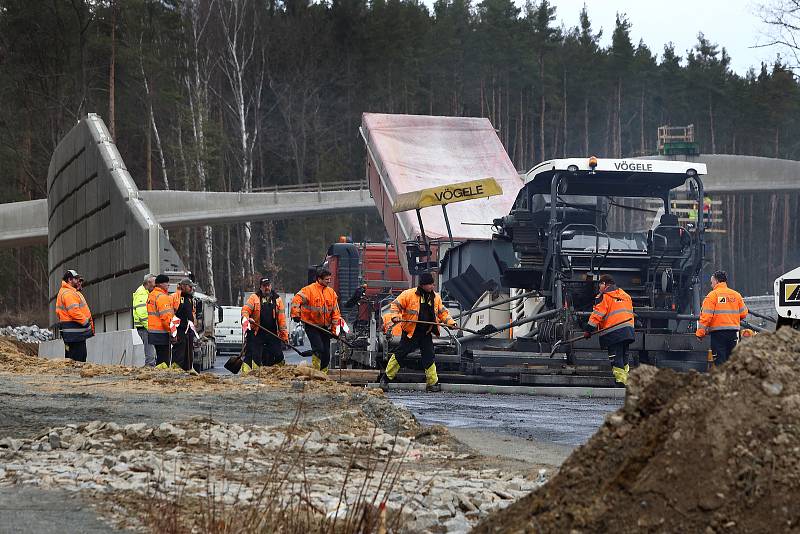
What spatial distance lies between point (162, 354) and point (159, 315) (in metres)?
0.74

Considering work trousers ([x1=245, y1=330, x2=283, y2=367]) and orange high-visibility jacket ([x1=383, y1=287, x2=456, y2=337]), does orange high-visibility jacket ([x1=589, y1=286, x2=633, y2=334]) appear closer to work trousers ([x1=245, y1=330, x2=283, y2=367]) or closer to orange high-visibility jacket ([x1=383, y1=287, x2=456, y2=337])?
orange high-visibility jacket ([x1=383, y1=287, x2=456, y2=337])

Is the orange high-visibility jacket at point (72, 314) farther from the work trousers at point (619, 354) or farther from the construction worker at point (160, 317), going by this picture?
the work trousers at point (619, 354)

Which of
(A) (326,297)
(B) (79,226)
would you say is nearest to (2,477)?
(A) (326,297)

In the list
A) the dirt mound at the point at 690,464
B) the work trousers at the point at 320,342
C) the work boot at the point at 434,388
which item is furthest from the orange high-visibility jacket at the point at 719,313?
the dirt mound at the point at 690,464

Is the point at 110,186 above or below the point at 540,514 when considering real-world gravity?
above

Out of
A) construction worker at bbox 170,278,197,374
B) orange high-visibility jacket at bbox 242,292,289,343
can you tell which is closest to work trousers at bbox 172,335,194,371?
construction worker at bbox 170,278,197,374

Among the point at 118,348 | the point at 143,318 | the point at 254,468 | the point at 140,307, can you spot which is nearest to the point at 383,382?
the point at 140,307

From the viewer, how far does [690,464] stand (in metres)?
4.12

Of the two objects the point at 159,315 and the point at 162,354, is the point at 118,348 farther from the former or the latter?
the point at 159,315

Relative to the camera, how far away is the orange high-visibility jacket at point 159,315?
16734 millimetres

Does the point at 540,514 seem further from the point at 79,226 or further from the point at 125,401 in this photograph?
the point at 79,226

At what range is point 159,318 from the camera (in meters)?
16.9

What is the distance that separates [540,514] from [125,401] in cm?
683

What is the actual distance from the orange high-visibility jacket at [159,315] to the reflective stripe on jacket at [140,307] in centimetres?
152
